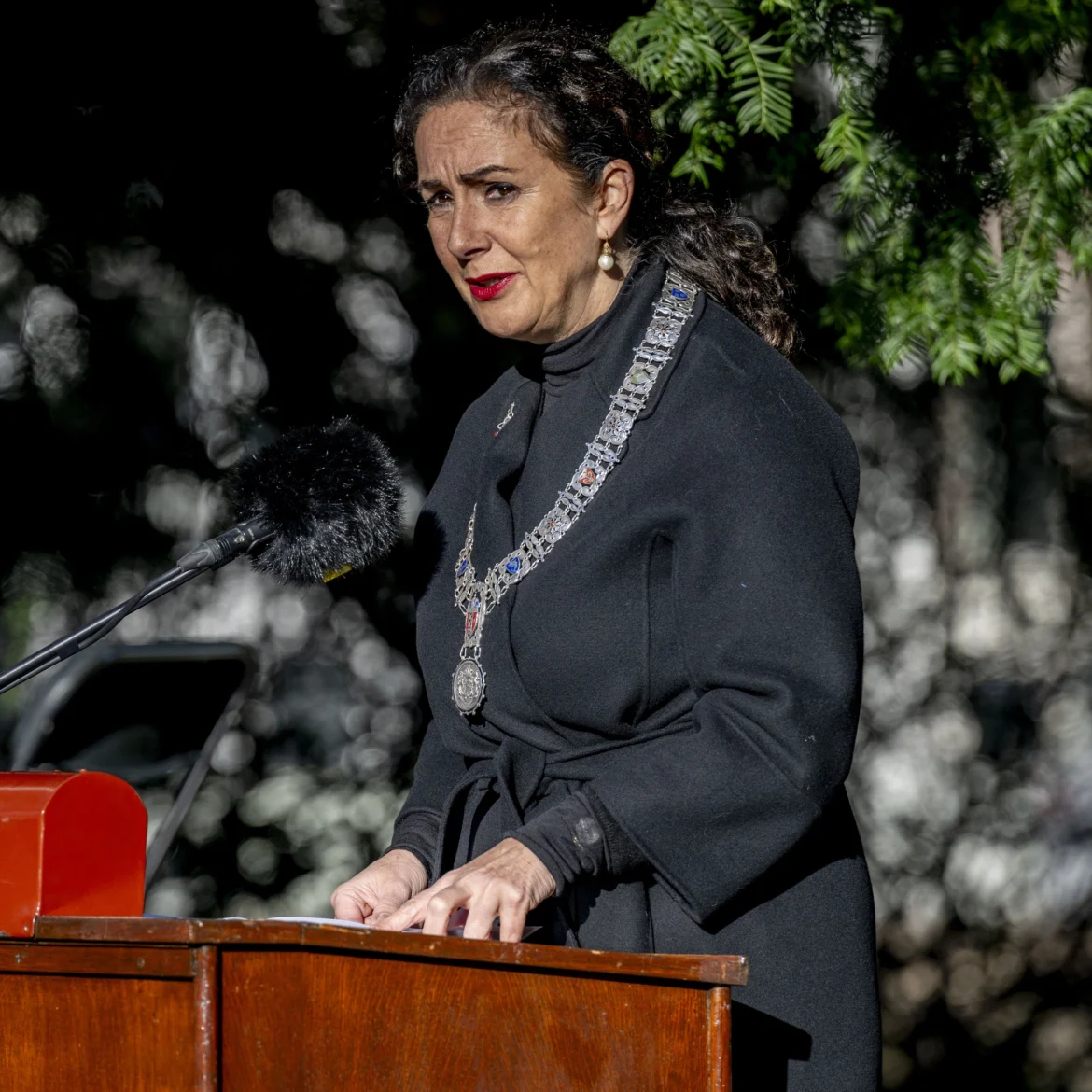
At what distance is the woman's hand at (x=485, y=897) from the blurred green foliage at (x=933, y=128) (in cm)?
151

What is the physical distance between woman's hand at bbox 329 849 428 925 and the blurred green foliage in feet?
4.63

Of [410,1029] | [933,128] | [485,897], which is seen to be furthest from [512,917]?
[933,128]

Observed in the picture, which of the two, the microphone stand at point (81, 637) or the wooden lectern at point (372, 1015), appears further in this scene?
the microphone stand at point (81, 637)

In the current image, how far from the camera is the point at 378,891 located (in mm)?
1742

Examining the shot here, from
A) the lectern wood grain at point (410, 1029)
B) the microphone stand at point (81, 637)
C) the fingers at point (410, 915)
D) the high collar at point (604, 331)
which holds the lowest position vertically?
the fingers at point (410, 915)

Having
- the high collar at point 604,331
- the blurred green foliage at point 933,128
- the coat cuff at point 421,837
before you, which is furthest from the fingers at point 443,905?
the blurred green foliage at point 933,128

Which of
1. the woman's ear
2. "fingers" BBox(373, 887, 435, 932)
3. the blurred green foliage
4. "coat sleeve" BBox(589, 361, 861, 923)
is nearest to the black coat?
"coat sleeve" BBox(589, 361, 861, 923)

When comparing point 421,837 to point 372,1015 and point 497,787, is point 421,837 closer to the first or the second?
point 497,787

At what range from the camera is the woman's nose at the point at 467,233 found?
6.04 feet

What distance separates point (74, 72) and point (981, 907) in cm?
367

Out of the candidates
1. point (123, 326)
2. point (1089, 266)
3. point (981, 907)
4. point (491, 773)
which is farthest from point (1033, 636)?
point (491, 773)

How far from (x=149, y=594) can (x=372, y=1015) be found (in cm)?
56

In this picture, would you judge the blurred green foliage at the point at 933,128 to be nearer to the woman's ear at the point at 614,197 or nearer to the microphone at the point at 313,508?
the woman's ear at the point at 614,197

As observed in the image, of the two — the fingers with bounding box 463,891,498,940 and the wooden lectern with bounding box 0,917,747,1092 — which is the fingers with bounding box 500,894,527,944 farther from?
the wooden lectern with bounding box 0,917,747,1092
